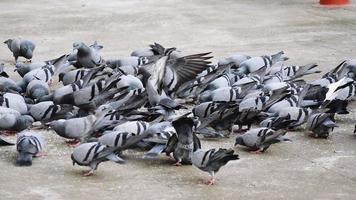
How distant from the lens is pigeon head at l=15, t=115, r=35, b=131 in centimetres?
550

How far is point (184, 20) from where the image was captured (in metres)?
10.3

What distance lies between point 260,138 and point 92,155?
42.7 inches

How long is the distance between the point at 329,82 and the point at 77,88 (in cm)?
188

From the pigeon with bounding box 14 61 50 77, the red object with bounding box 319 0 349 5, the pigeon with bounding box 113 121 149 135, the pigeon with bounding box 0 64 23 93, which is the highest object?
the pigeon with bounding box 113 121 149 135

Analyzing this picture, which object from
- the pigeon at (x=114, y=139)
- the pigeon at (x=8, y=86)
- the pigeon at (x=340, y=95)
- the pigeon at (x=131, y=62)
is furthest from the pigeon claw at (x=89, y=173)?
the pigeon at (x=131, y=62)

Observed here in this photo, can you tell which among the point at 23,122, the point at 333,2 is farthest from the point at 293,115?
the point at 333,2

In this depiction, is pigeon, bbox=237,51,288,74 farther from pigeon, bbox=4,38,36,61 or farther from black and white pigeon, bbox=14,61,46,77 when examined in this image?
pigeon, bbox=4,38,36,61

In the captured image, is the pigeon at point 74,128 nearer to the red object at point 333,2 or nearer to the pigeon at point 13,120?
the pigeon at point 13,120

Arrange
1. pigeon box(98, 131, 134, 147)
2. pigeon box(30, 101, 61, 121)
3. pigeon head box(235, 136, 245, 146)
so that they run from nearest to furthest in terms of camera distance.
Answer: pigeon box(98, 131, 134, 147) → pigeon head box(235, 136, 245, 146) → pigeon box(30, 101, 61, 121)

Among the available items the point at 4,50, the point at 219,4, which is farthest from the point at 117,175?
the point at 219,4

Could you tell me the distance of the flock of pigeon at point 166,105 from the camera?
16.2 ft

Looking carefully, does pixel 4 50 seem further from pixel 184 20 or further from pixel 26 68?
pixel 184 20

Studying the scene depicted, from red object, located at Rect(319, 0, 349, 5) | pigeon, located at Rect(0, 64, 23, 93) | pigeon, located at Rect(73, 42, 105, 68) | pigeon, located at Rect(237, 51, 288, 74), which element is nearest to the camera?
pigeon, located at Rect(0, 64, 23, 93)

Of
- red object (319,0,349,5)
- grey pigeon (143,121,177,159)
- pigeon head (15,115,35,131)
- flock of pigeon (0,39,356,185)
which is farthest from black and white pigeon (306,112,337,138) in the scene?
red object (319,0,349,5)
